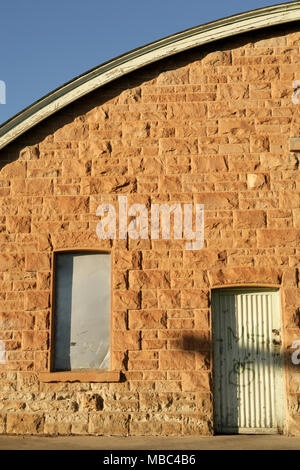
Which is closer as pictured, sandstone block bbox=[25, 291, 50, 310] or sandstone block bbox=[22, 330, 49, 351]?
sandstone block bbox=[22, 330, 49, 351]

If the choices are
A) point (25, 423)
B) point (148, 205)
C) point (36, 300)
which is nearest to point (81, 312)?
point (36, 300)

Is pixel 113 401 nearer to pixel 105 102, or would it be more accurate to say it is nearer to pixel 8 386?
pixel 8 386

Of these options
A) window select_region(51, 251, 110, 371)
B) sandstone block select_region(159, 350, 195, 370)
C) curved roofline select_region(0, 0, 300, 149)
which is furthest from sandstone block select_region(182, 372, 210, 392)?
curved roofline select_region(0, 0, 300, 149)

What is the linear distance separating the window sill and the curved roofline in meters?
3.80

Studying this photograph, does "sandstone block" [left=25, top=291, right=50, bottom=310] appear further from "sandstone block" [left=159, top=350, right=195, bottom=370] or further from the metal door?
the metal door

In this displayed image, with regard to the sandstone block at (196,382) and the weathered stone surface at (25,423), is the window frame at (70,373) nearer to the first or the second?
the weathered stone surface at (25,423)

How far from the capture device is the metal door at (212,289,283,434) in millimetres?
9203

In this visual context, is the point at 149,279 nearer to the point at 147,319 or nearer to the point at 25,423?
the point at 147,319

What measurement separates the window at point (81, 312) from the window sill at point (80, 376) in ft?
0.62

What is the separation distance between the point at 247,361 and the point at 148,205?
2.90m

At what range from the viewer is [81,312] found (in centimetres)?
959

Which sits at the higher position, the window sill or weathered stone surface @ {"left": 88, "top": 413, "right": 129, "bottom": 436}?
the window sill

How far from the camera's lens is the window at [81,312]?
31.1 ft

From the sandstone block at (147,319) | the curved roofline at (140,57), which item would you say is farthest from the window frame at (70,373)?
the curved roofline at (140,57)
